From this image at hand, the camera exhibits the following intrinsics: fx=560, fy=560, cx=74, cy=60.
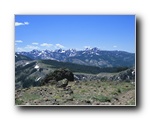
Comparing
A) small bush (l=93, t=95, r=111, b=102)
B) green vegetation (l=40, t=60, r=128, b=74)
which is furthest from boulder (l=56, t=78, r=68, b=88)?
small bush (l=93, t=95, r=111, b=102)

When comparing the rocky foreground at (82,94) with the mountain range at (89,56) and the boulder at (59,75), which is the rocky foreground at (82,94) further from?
the mountain range at (89,56)

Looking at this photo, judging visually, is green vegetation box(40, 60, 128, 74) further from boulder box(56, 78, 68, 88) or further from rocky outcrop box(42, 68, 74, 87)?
boulder box(56, 78, 68, 88)

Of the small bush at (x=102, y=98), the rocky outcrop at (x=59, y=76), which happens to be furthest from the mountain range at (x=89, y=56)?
the small bush at (x=102, y=98)

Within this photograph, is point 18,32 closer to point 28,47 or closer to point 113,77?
point 28,47

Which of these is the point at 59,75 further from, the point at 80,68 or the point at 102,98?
the point at 102,98

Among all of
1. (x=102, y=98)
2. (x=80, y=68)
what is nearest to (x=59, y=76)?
(x=80, y=68)
